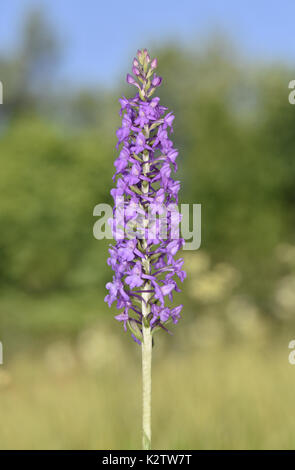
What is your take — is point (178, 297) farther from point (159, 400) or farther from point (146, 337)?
point (146, 337)

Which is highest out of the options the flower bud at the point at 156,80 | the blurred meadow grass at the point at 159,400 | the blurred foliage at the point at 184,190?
the flower bud at the point at 156,80

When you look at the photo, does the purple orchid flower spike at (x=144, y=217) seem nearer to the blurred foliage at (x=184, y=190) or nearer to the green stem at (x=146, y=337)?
the green stem at (x=146, y=337)

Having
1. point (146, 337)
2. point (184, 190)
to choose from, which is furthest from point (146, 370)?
point (184, 190)

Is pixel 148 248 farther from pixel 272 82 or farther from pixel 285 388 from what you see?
pixel 272 82

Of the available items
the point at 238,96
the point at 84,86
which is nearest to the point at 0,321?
the point at 238,96

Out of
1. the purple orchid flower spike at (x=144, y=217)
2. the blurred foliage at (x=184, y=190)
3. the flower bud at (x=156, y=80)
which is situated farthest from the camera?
the blurred foliage at (x=184, y=190)

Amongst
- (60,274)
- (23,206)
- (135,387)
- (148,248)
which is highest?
(148,248)

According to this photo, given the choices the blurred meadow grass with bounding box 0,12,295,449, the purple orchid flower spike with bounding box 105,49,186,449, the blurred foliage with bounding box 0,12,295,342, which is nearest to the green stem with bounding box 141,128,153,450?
the purple orchid flower spike with bounding box 105,49,186,449

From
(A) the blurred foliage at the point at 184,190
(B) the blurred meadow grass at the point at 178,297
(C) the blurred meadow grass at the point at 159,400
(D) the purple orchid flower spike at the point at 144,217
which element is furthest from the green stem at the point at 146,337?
(A) the blurred foliage at the point at 184,190
